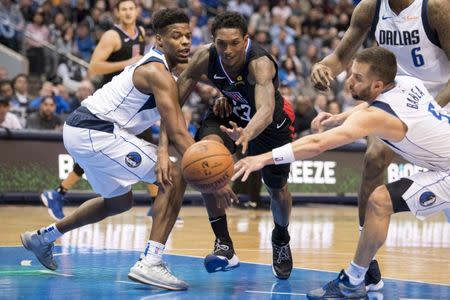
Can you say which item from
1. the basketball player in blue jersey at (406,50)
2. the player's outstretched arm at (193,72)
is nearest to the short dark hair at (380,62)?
the basketball player in blue jersey at (406,50)

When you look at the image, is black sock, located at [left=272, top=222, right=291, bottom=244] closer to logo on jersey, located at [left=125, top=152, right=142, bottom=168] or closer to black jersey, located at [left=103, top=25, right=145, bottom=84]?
logo on jersey, located at [left=125, top=152, right=142, bottom=168]

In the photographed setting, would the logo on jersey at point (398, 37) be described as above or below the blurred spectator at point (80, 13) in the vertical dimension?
below

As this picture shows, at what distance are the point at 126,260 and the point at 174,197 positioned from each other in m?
1.49

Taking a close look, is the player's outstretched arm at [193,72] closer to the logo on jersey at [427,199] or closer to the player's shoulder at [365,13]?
the player's shoulder at [365,13]

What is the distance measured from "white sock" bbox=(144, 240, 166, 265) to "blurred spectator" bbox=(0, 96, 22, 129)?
7.36m

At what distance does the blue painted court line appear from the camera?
6.42m

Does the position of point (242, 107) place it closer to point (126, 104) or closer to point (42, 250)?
point (126, 104)

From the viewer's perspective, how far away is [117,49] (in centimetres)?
1101

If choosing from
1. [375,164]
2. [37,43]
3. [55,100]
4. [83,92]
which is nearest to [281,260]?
[375,164]

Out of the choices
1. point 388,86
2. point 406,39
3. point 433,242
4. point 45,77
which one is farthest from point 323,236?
point 45,77

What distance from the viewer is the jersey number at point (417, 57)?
7074 mm

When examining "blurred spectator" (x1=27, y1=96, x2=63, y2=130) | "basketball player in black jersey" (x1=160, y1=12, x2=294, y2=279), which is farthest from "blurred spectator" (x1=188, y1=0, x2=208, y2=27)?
"basketball player in black jersey" (x1=160, y1=12, x2=294, y2=279)

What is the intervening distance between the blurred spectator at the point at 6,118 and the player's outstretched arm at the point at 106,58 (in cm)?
311

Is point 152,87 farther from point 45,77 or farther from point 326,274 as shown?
point 45,77
